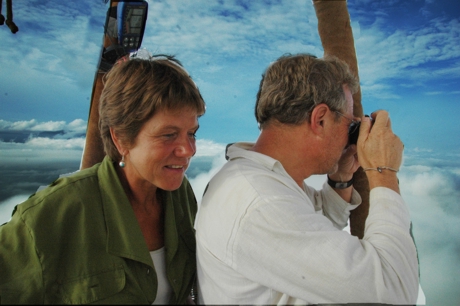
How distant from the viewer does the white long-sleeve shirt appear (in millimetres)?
893

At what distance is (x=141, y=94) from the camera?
1.17 m

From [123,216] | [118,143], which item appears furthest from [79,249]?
[118,143]

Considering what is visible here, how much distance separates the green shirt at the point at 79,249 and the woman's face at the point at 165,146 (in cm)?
12

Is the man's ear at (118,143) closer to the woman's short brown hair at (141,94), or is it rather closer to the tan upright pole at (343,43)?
the woman's short brown hair at (141,94)

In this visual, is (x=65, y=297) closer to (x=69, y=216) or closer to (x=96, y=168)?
(x=69, y=216)

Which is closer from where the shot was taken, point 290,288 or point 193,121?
point 290,288

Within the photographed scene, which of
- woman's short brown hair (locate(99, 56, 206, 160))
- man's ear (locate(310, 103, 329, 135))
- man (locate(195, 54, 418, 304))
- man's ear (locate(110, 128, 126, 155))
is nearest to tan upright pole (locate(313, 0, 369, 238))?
man (locate(195, 54, 418, 304))

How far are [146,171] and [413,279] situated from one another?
0.83m

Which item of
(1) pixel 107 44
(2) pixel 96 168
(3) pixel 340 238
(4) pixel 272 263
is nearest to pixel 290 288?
(4) pixel 272 263

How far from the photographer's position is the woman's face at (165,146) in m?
1.15

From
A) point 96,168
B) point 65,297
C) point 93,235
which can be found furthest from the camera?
point 96,168

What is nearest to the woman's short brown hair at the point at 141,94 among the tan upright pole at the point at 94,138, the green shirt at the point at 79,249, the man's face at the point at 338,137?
the green shirt at the point at 79,249

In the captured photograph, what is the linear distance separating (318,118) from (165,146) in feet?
1.82

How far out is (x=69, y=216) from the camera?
1099 millimetres
